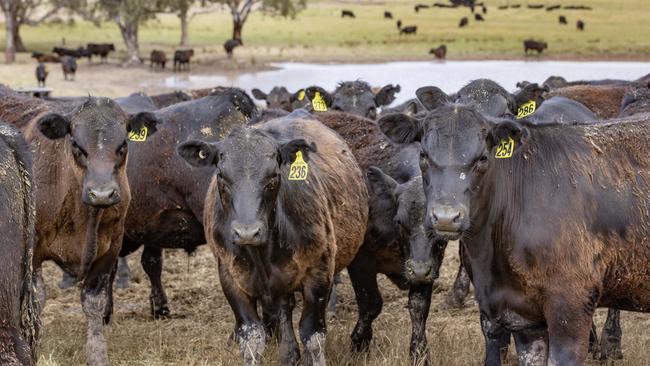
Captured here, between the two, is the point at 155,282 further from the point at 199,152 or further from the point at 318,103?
the point at 318,103

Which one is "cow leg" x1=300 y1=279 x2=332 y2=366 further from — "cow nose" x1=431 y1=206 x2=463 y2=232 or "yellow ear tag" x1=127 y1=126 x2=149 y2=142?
"yellow ear tag" x1=127 y1=126 x2=149 y2=142

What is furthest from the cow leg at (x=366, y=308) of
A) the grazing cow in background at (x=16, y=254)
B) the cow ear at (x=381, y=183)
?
the grazing cow in background at (x=16, y=254)

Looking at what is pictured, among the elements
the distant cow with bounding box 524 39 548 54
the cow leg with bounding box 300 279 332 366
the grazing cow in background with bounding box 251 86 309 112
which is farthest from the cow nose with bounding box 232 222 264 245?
the distant cow with bounding box 524 39 548 54

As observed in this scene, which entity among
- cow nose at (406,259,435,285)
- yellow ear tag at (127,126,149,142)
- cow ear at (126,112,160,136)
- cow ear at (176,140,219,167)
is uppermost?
cow ear at (176,140,219,167)

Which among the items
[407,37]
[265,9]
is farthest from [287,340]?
[407,37]

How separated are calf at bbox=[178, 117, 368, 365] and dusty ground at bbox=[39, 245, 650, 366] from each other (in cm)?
66

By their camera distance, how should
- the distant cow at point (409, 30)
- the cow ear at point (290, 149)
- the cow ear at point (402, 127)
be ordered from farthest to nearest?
the distant cow at point (409, 30) → the cow ear at point (290, 149) → the cow ear at point (402, 127)

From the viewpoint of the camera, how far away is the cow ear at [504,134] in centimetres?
568

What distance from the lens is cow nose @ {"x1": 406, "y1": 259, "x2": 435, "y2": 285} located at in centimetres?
713

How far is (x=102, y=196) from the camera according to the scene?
269 inches

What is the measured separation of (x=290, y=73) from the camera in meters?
39.4

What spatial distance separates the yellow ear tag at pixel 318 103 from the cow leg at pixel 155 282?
3413 mm

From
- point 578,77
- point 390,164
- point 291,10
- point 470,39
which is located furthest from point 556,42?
point 390,164

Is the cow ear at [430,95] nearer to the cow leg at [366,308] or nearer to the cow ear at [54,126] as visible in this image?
the cow leg at [366,308]
